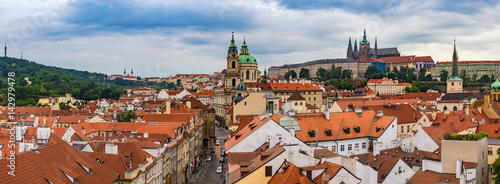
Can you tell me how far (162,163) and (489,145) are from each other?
31.9m

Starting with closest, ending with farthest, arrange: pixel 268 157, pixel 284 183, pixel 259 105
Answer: pixel 284 183 → pixel 268 157 → pixel 259 105

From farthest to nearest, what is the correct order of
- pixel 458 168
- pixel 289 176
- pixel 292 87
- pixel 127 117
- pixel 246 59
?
pixel 246 59, pixel 292 87, pixel 127 117, pixel 458 168, pixel 289 176

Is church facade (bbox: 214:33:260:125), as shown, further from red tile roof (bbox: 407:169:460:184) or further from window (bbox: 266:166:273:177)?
window (bbox: 266:166:273:177)

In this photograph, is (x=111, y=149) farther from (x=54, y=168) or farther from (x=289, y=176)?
(x=289, y=176)

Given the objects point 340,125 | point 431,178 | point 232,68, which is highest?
point 232,68

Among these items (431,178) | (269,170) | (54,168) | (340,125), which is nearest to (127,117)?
(340,125)

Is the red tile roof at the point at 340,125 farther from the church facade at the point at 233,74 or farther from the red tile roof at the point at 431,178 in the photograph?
the church facade at the point at 233,74

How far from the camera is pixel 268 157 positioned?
32.9 metres

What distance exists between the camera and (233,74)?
4717 inches

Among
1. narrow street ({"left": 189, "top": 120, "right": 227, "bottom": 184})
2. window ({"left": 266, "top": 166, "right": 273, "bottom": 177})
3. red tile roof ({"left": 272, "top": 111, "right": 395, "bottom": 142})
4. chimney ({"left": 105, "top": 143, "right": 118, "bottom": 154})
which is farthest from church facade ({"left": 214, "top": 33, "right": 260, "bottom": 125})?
window ({"left": 266, "top": 166, "right": 273, "bottom": 177})

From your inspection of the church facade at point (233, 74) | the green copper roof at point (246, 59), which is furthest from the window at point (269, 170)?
the green copper roof at point (246, 59)

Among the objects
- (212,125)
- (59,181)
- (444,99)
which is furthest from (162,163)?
(444,99)

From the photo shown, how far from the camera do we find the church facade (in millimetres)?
113375

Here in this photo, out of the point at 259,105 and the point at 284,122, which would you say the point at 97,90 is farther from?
the point at 284,122
